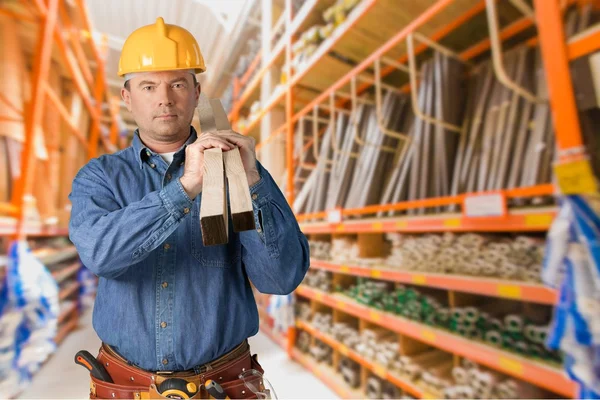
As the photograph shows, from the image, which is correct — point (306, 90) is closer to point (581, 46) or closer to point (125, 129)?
point (581, 46)

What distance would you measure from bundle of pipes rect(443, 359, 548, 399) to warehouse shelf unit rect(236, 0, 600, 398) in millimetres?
51

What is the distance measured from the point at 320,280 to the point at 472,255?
160cm

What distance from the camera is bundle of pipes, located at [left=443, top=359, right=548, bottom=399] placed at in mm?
1482

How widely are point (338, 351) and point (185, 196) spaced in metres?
2.58

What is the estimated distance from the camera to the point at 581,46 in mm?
971

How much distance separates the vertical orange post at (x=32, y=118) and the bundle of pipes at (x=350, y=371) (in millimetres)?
2686

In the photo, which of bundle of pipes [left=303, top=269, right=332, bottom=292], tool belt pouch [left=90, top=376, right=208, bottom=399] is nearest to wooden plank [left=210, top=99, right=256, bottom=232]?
tool belt pouch [left=90, top=376, right=208, bottom=399]

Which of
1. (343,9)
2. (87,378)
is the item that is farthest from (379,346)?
(343,9)

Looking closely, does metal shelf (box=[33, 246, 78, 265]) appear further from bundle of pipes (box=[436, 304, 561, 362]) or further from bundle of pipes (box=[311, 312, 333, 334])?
bundle of pipes (box=[436, 304, 561, 362])

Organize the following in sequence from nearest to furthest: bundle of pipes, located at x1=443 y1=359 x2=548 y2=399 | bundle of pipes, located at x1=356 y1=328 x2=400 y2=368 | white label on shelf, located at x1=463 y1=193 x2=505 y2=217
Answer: white label on shelf, located at x1=463 y1=193 x2=505 y2=217 < bundle of pipes, located at x1=443 y1=359 x2=548 y2=399 < bundle of pipes, located at x1=356 y1=328 x2=400 y2=368

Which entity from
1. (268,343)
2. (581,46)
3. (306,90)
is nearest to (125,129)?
(306,90)

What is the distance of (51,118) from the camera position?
→ 12.3 ft

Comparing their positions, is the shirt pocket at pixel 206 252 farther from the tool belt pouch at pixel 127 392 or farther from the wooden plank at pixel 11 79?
the wooden plank at pixel 11 79

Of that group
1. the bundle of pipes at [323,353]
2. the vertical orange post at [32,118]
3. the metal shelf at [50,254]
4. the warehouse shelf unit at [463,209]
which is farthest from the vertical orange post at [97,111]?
the bundle of pipes at [323,353]
